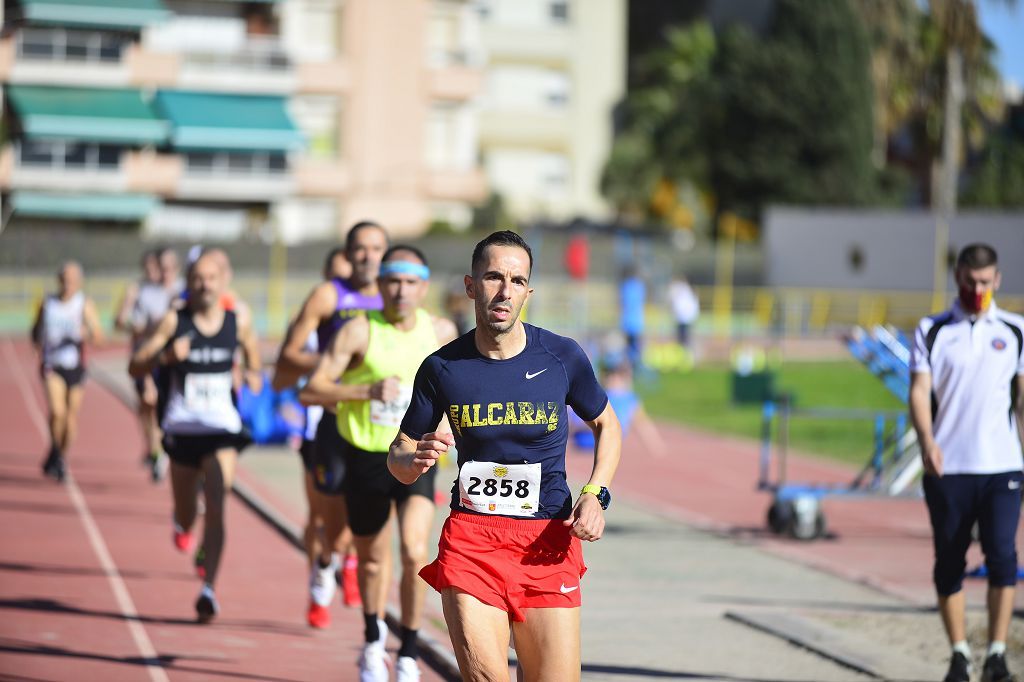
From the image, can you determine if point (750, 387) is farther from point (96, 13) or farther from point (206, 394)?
point (96, 13)

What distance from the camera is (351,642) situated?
8922 millimetres

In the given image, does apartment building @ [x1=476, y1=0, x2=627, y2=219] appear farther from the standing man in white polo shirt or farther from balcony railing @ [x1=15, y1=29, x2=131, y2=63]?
the standing man in white polo shirt

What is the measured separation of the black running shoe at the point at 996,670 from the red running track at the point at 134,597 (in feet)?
8.76

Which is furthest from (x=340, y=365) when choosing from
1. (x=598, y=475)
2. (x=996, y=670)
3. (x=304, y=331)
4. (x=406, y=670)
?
(x=996, y=670)

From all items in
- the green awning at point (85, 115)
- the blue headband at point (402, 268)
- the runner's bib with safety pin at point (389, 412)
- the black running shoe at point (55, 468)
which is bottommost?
the black running shoe at point (55, 468)

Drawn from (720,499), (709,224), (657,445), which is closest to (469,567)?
(720,499)

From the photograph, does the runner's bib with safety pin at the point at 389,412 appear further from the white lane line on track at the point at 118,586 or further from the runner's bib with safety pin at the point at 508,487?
the runner's bib with safety pin at the point at 508,487

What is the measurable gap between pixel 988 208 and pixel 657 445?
4752 cm

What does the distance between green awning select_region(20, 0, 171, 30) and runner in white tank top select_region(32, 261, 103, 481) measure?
38898 millimetres

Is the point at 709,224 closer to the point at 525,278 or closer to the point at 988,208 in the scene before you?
the point at 988,208

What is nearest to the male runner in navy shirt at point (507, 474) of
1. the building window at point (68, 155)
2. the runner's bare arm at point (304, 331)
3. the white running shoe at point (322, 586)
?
the runner's bare arm at point (304, 331)

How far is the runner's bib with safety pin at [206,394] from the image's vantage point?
9.53 meters

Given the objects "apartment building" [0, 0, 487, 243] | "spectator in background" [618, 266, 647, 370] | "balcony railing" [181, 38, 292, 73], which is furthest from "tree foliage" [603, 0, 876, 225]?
"spectator in background" [618, 266, 647, 370]

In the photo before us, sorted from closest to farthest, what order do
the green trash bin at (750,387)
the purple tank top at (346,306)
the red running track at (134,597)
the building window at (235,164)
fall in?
the red running track at (134,597), the purple tank top at (346,306), the green trash bin at (750,387), the building window at (235,164)
